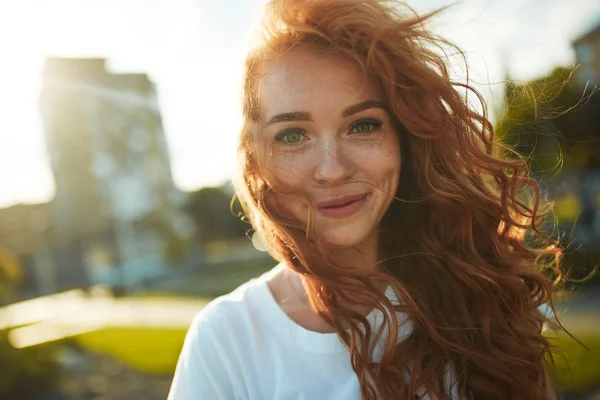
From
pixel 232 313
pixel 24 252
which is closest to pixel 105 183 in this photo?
pixel 24 252

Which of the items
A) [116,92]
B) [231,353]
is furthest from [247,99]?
[116,92]

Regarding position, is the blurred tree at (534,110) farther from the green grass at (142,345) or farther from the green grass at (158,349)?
the green grass at (142,345)

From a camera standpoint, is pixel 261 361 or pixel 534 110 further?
pixel 534 110

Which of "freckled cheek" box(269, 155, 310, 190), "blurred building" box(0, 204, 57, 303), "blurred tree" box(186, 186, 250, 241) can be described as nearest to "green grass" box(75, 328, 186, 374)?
"blurred building" box(0, 204, 57, 303)

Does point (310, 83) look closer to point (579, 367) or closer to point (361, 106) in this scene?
point (361, 106)

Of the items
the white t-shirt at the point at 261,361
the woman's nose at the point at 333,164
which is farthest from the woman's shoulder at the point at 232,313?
the woman's nose at the point at 333,164

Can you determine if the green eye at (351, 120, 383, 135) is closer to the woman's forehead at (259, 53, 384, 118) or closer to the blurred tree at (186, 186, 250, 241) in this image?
the woman's forehead at (259, 53, 384, 118)

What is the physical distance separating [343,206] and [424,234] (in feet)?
1.64

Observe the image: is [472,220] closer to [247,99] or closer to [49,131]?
[247,99]

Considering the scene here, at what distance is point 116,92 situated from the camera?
18609 mm

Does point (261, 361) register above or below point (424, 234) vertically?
below

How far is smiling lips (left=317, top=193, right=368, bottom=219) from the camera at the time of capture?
5.52 feet

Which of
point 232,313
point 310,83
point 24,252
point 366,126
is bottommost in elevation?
point 232,313

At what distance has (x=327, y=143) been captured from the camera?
1664 mm
